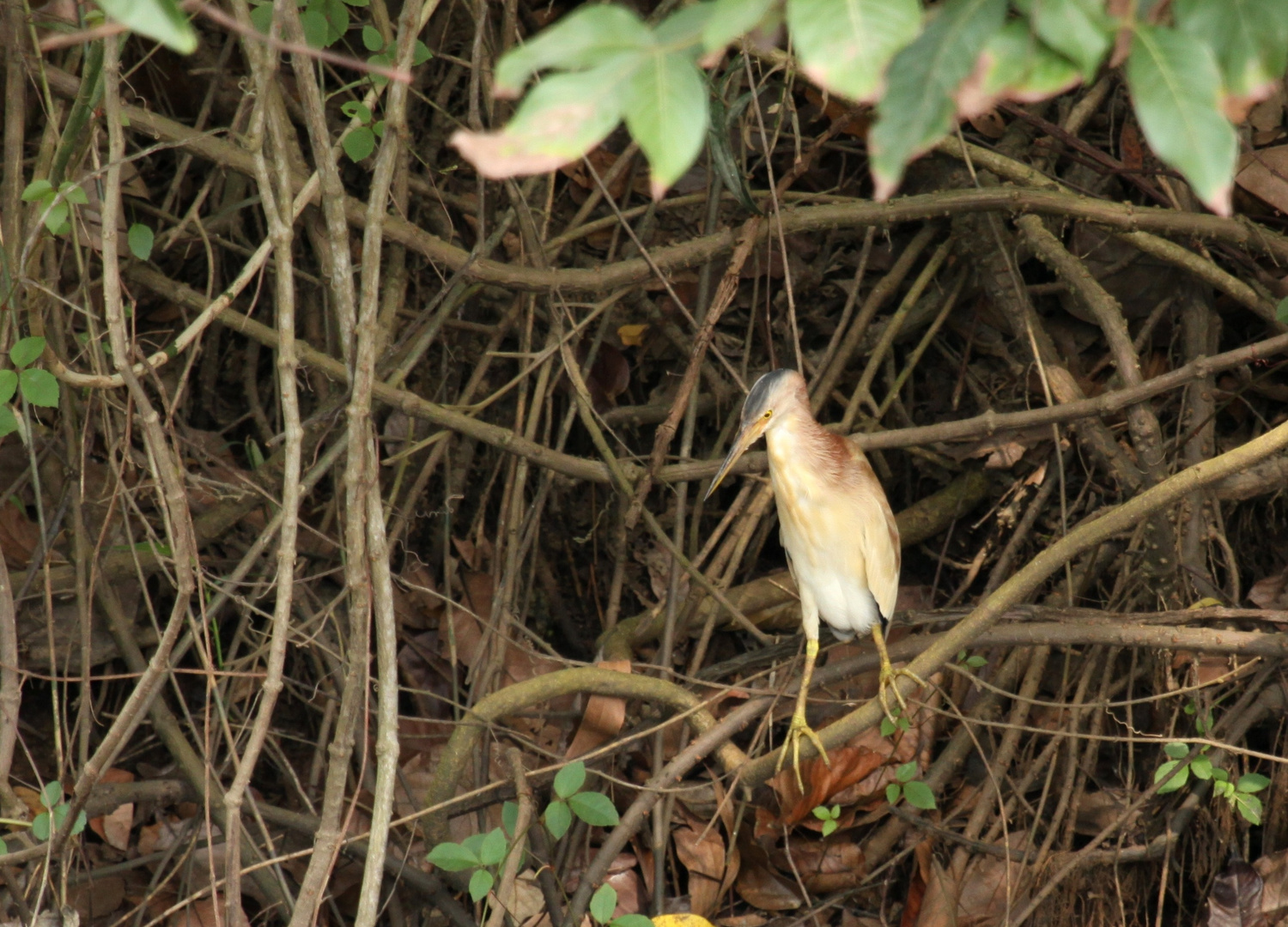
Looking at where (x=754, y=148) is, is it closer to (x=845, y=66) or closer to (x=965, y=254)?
(x=965, y=254)

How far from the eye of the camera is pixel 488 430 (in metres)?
2.40

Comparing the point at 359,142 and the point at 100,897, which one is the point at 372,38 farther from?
the point at 100,897

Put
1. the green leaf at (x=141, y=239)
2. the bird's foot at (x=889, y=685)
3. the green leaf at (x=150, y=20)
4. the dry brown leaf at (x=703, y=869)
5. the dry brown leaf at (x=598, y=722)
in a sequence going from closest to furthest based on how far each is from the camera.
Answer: the green leaf at (x=150, y=20)
the green leaf at (x=141, y=239)
the bird's foot at (x=889, y=685)
the dry brown leaf at (x=598, y=722)
the dry brown leaf at (x=703, y=869)

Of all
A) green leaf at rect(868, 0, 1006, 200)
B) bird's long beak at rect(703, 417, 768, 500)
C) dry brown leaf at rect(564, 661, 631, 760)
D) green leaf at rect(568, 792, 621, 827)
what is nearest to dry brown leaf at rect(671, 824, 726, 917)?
dry brown leaf at rect(564, 661, 631, 760)

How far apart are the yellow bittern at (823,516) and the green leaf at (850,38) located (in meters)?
1.76

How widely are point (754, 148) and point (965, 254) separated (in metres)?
0.56

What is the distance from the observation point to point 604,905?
5.47 ft

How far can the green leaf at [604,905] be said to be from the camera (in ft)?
5.41

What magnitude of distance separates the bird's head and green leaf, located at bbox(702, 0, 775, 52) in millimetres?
1722

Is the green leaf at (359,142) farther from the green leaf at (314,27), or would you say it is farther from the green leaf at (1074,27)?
the green leaf at (1074,27)

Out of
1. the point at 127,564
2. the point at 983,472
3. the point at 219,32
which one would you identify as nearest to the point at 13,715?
the point at 127,564

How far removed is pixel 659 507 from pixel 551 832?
54.6 inches

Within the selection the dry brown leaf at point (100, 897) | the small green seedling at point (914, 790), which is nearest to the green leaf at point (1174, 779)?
the small green seedling at point (914, 790)

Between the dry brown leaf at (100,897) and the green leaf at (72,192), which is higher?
the green leaf at (72,192)
